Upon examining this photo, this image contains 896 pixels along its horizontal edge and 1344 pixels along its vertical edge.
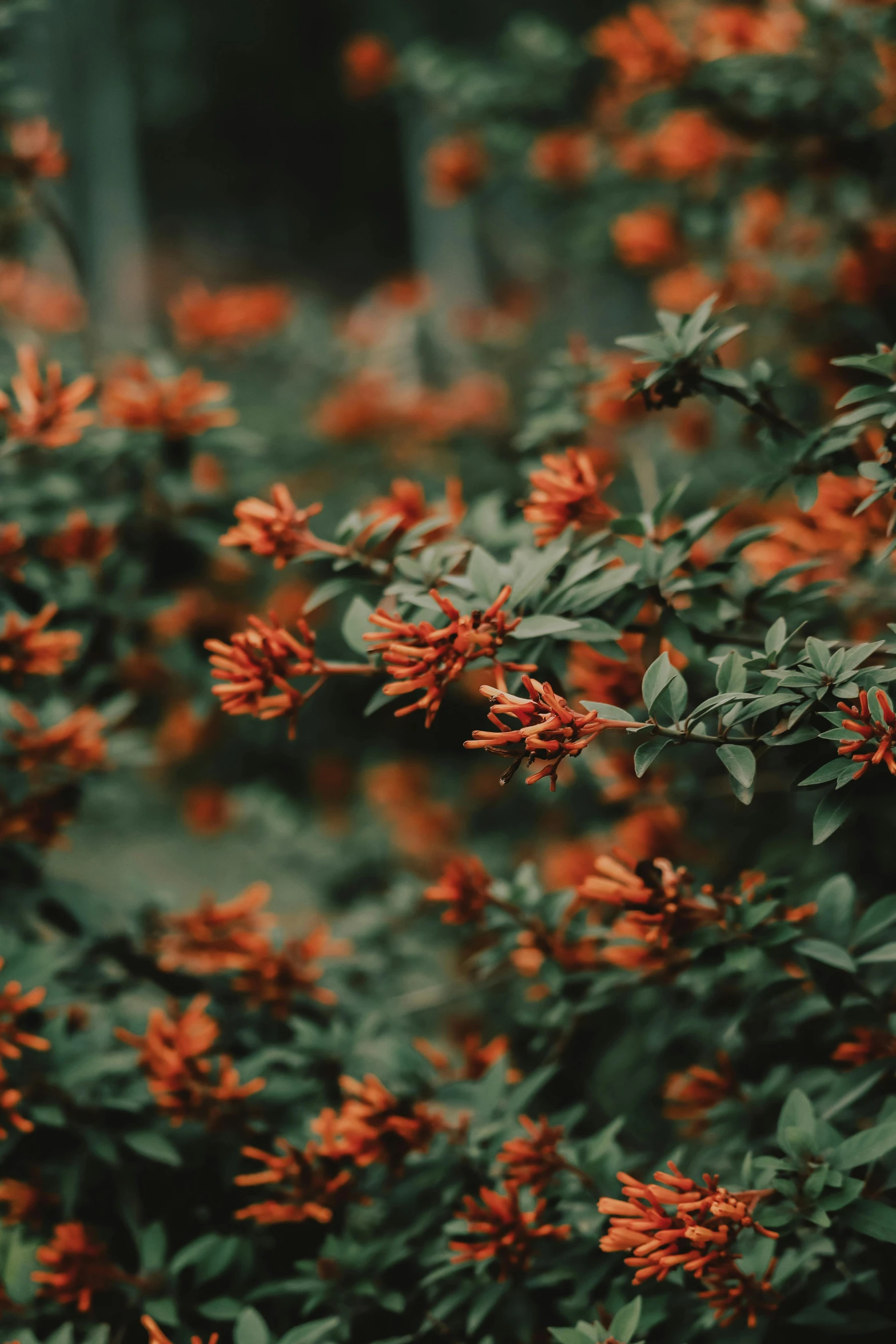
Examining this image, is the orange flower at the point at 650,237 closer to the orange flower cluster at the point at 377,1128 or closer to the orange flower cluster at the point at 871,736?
the orange flower cluster at the point at 871,736

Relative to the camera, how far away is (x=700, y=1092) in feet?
4.00

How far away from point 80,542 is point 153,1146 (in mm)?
893

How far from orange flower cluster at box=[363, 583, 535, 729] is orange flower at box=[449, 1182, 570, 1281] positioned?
1.69ft

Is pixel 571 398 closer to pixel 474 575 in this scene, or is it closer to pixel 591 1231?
pixel 474 575

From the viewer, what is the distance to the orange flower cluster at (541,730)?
0.83 metres

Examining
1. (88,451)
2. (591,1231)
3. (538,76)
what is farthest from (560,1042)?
(538,76)

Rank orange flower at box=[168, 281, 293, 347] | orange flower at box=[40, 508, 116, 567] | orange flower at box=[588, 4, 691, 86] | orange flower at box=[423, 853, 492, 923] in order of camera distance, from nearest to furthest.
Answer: orange flower at box=[423, 853, 492, 923]
orange flower at box=[40, 508, 116, 567]
orange flower at box=[588, 4, 691, 86]
orange flower at box=[168, 281, 293, 347]

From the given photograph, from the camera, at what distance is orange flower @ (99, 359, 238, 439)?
5.07 ft

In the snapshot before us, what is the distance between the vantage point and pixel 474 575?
103 cm

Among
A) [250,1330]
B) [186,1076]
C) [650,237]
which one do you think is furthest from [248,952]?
[650,237]

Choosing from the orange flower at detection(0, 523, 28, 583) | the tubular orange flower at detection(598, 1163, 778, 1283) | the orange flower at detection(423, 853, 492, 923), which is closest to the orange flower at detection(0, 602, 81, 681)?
the orange flower at detection(0, 523, 28, 583)

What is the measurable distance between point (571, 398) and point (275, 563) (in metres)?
0.68

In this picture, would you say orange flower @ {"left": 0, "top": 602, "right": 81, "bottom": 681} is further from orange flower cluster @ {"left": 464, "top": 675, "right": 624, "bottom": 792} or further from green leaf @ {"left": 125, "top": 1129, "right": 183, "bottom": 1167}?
orange flower cluster @ {"left": 464, "top": 675, "right": 624, "bottom": 792}

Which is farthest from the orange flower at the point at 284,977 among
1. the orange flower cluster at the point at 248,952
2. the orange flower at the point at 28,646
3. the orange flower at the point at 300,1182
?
the orange flower at the point at 28,646
